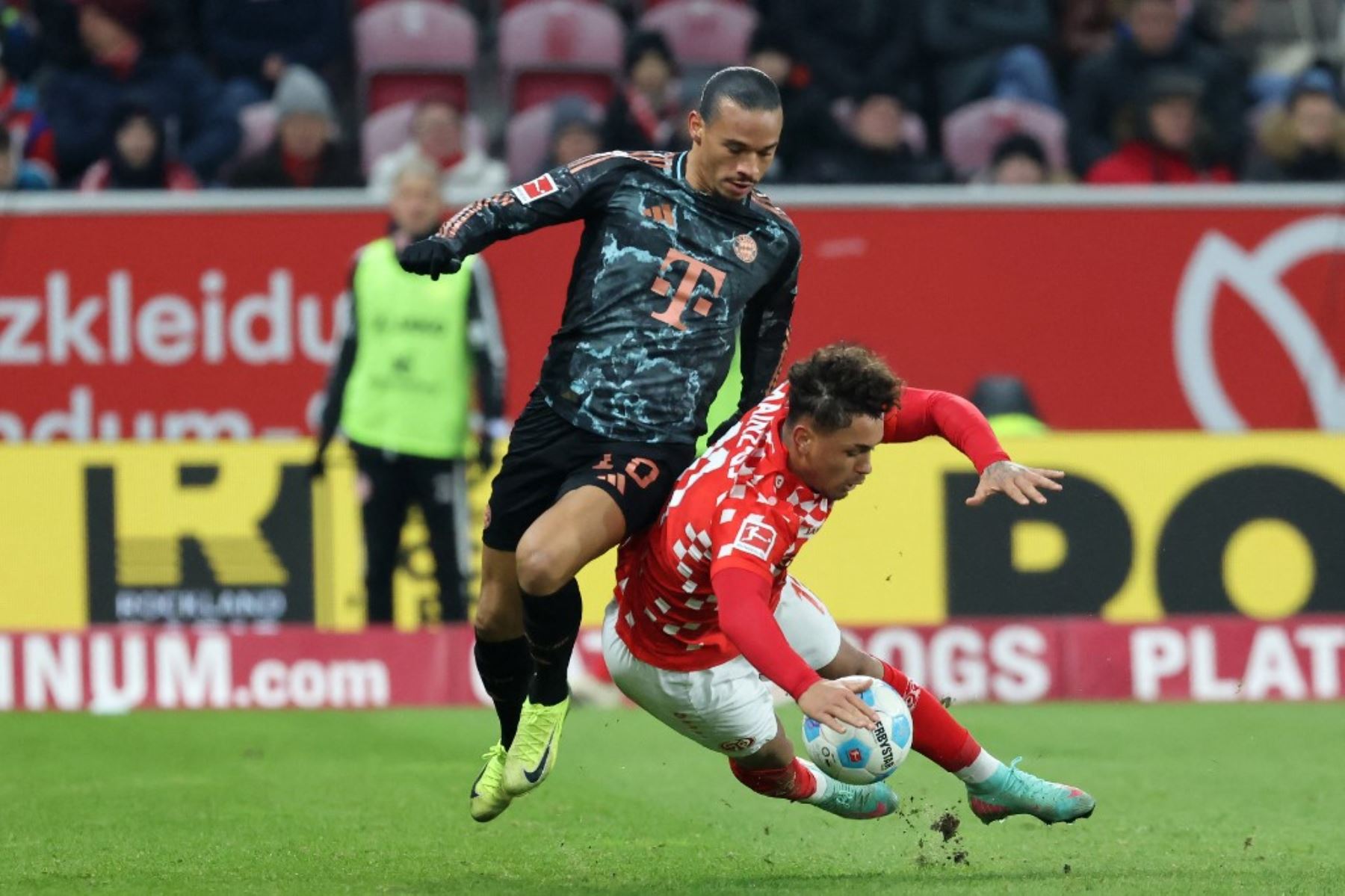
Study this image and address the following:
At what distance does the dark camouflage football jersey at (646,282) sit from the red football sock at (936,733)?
106 cm

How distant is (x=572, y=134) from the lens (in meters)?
13.8

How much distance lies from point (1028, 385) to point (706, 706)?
7135 millimetres

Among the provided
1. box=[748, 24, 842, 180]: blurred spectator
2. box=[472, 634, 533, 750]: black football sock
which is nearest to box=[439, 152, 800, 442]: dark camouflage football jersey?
box=[472, 634, 533, 750]: black football sock

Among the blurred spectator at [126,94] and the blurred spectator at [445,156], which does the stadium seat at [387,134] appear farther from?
the blurred spectator at [126,94]

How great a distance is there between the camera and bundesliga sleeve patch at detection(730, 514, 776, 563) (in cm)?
640

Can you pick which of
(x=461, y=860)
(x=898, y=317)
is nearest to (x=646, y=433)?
(x=461, y=860)

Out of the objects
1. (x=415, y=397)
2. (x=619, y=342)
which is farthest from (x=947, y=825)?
(x=415, y=397)

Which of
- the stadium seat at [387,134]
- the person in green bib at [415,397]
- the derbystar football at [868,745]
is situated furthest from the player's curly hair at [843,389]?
the stadium seat at [387,134]

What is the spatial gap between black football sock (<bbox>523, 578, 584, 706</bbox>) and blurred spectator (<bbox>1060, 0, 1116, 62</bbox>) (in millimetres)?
10138

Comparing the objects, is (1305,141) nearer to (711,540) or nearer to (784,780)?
(784,780)

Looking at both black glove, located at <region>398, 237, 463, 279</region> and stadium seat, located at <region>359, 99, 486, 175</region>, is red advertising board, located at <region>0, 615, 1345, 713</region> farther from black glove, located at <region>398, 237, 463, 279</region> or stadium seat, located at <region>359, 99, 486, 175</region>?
black glove, located at <region>398, 237, 463, 279</region>

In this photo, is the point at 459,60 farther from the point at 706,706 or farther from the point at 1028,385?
the point at 706,706

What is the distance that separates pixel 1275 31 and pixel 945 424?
35.2 ft

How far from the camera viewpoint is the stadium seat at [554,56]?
15.5 m
